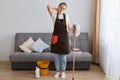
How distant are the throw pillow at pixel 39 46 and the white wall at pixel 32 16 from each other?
441 mm

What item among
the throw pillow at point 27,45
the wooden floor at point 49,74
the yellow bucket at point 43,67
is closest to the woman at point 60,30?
the yellow bucket at point 43,67

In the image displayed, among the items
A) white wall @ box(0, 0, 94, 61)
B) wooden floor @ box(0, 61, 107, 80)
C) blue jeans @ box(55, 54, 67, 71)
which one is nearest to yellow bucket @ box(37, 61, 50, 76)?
wooden floor @ box(0, 61, 107, 80)

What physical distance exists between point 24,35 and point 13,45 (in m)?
0.43

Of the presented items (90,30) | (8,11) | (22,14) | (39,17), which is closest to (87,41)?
(90,30)

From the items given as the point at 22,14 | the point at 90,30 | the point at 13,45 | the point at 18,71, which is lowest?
the point at 18,71

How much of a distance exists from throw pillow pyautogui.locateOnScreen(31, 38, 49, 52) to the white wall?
441mm

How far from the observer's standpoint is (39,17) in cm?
552

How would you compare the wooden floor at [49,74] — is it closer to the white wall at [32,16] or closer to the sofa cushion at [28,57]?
the sofa cushion at [28,57]

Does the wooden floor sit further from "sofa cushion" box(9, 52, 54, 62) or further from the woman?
the woman

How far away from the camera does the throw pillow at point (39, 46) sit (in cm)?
508

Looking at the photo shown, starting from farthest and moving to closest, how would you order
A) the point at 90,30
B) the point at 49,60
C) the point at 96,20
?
the point at 90,30 < the point at 96,20 < the point at 49,60

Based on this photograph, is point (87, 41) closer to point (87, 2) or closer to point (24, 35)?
point (87, 2)

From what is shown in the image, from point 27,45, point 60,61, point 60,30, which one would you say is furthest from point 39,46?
point 60,30

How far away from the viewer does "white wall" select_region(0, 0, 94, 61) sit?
5.46m
